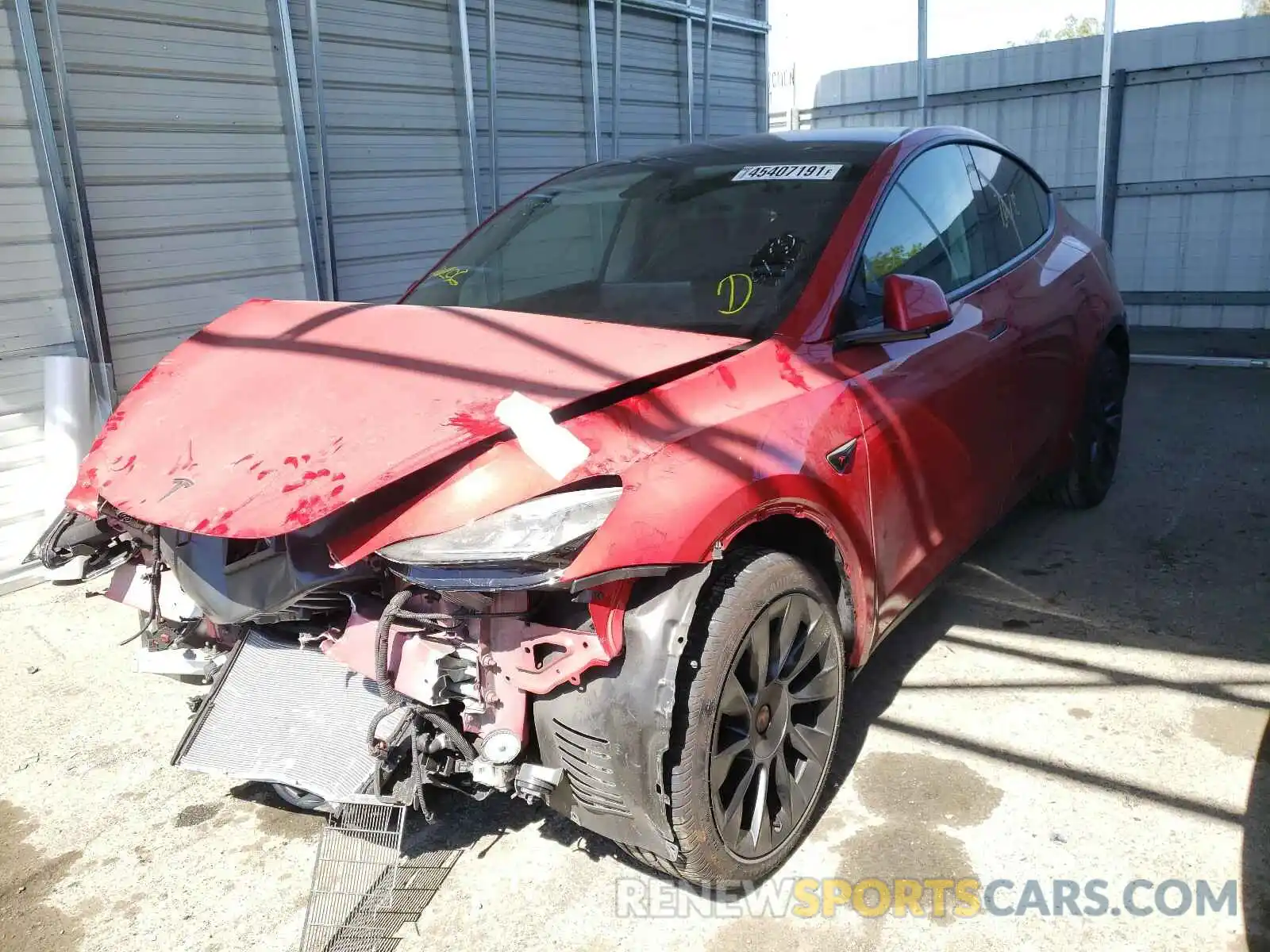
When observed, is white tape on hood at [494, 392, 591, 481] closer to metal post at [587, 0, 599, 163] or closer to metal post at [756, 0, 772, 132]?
metal post at [587, 0, 599, 163]

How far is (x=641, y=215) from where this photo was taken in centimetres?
331

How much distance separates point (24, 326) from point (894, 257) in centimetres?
409

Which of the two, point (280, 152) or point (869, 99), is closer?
point (280, 152)

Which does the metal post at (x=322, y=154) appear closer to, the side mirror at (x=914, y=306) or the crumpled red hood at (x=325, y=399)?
the crumpled red hood at (x=325, y=399)

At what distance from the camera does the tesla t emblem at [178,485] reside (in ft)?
7.09

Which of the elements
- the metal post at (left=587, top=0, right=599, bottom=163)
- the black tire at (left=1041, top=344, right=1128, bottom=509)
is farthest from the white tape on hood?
the metal post at (left=587, top=0, right=599, bottom=163)

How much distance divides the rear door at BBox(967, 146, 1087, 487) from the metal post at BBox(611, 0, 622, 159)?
13.0 ft

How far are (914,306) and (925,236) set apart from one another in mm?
670

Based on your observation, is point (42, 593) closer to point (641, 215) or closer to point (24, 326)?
point (24, 326)

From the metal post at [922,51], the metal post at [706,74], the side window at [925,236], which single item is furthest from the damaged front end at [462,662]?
the metal post at [706,74]

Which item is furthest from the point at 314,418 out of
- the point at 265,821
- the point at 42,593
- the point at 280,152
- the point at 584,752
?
the point at 280,152

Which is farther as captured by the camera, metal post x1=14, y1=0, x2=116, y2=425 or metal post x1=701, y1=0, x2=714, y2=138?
metal post x1=701, y1=0, x2=714, y2=138

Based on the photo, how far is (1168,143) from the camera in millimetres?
9133

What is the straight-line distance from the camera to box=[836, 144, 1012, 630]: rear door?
2.75m
